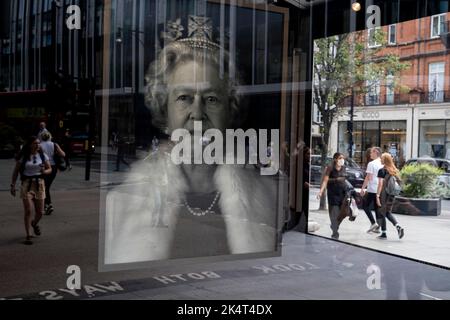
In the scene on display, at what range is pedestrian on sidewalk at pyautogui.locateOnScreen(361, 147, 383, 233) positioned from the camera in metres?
4.54

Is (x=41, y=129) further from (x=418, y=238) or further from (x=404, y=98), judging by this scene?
(x=418, y=238)

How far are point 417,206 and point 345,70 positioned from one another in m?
1.31

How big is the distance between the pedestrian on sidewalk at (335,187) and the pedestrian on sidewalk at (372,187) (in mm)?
243

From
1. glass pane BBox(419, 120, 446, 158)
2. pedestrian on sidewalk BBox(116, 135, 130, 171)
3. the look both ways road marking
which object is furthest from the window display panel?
glass pane BBox(419, 120, 446, 158)

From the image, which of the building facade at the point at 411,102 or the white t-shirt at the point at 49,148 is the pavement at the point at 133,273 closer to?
the white t-shirt at the point at 49,148

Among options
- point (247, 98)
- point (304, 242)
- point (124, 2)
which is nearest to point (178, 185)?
point (247, 98)

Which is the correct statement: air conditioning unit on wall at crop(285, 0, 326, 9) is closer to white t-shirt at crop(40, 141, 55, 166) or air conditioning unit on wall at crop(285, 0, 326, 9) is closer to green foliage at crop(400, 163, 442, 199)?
green foliage at crop(400, 163, 442, 199)

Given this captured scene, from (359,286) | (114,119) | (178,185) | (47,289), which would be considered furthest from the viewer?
(359,286)

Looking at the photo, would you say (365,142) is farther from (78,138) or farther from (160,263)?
(78,138)

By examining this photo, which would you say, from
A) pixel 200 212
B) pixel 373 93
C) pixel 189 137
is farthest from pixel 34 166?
pixel 373 93

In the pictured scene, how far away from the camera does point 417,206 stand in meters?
4.84

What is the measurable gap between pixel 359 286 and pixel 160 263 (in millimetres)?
1574

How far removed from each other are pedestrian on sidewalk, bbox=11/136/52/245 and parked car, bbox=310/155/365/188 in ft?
8.28

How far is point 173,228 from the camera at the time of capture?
3885 mm
